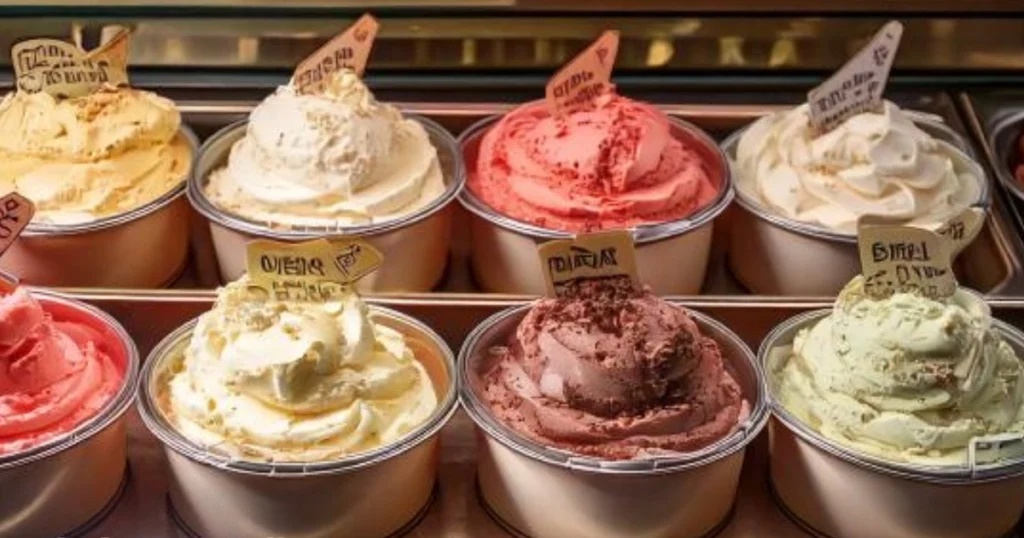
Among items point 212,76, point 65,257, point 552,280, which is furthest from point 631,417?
point 212,76

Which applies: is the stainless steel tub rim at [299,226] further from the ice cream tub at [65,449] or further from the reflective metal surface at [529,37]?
the ice cream tub at [65,449]

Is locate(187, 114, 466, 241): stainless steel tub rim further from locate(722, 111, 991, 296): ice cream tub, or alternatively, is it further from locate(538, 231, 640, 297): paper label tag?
locate(722, 111, 991, 296): ice cream tub

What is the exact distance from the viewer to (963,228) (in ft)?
8.89

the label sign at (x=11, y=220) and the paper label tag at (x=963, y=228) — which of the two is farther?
the paper label tag at (x=963, y=228)

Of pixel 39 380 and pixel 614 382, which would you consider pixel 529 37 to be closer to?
pixel 614 382

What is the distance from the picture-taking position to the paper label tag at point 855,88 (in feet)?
9.28

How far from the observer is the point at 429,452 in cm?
234

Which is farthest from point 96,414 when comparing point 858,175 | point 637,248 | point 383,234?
point 858,175

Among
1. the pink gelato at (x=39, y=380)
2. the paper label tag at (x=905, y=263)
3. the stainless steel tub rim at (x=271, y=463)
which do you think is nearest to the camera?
the stainless steel tub rim at (x=271, y=463)

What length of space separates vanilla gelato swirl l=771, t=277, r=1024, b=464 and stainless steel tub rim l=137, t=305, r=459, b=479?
1.71ft

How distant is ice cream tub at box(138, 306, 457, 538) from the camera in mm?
2164

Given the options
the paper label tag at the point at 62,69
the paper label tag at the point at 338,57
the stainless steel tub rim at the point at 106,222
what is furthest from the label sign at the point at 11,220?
the paper label tag at the point at 338,57

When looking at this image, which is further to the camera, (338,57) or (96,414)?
(338,57)

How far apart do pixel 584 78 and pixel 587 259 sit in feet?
1.90
